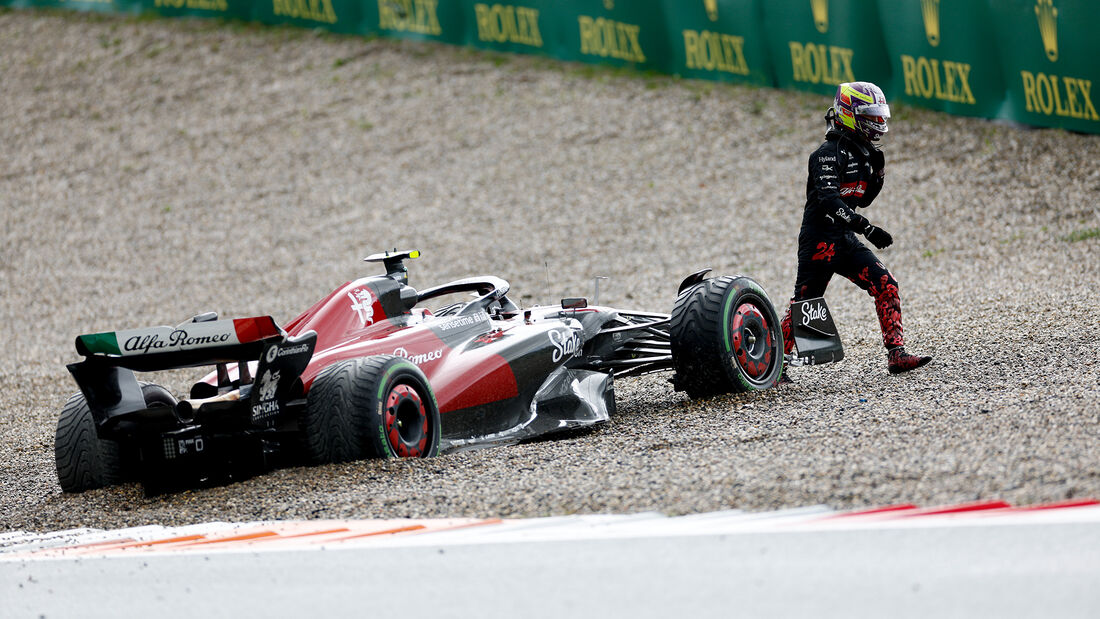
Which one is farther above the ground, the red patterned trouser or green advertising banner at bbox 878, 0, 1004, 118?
green advertising banner at bbox 878, 0, 1004, 118

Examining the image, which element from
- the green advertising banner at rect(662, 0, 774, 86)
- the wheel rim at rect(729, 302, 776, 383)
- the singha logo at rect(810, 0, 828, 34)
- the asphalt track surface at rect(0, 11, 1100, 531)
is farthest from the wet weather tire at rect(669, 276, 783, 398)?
the green advertising banner at rect(662, 0, 774, 86)

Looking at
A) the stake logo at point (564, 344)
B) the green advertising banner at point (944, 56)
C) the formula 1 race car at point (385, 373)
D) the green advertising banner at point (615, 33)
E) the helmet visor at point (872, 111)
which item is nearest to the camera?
the formula 1 race car at point (385, 373)

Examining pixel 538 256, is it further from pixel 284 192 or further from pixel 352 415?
pixel 352 415

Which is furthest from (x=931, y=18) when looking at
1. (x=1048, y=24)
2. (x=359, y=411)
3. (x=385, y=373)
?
(x=359, y=411)

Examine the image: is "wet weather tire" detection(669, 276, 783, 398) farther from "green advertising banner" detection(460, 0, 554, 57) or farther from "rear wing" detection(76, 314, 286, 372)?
"green advertising banner" detection(460, 0, 554, 57)

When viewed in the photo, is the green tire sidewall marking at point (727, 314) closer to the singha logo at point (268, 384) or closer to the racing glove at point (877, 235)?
the racing glove at point (877, 235)

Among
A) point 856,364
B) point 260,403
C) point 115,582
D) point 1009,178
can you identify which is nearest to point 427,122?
point 1009,178

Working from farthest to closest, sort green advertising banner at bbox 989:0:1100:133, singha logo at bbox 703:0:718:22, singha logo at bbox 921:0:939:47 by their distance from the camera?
1. singha logo at bbox 703:0:718:22
2. singha logo at bbox 921:0:939:47
3. green advertising banner at bbox 989:0:1100:133

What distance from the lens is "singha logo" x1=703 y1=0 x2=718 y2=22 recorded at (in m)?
18.3

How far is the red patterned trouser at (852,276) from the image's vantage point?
873 centimetres

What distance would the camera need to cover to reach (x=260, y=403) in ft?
21.2

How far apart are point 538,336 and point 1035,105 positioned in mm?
9886

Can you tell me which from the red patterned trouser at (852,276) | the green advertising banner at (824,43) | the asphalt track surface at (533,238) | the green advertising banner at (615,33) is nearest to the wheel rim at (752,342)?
the asphalt track surface at (533,238)

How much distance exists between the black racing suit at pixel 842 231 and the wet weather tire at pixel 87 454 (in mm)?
4325
